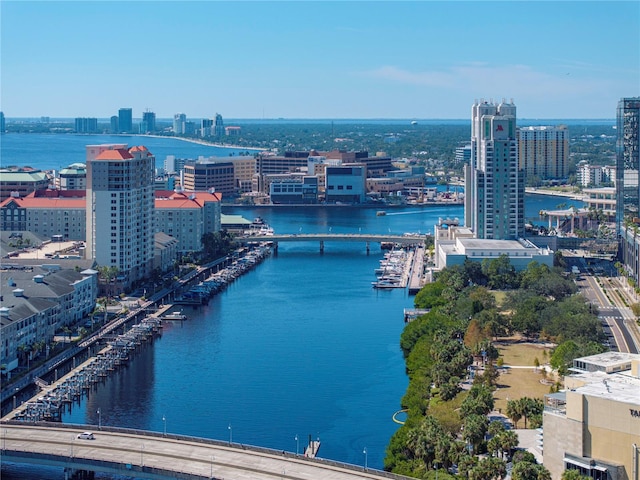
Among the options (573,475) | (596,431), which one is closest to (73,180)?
(596,431)

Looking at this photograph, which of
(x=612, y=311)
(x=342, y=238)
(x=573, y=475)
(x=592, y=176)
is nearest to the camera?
(x=573, y=475)

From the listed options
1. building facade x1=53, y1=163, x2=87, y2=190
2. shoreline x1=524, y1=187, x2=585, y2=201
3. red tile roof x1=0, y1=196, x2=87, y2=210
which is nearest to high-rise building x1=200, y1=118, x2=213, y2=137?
shoreline x1=524, y1=187, x2=585, y2=201

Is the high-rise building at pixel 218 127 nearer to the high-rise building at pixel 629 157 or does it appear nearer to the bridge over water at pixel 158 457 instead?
the high-rise building at pixel 629 157

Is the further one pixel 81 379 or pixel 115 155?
pixel 115 155

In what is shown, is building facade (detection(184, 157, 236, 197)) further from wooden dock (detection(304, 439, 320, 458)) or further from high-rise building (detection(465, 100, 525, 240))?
wooden dock (detection(304, 439, 320, 458))

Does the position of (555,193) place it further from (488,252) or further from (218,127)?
(218,127)

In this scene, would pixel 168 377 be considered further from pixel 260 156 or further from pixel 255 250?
pixel 260 156
